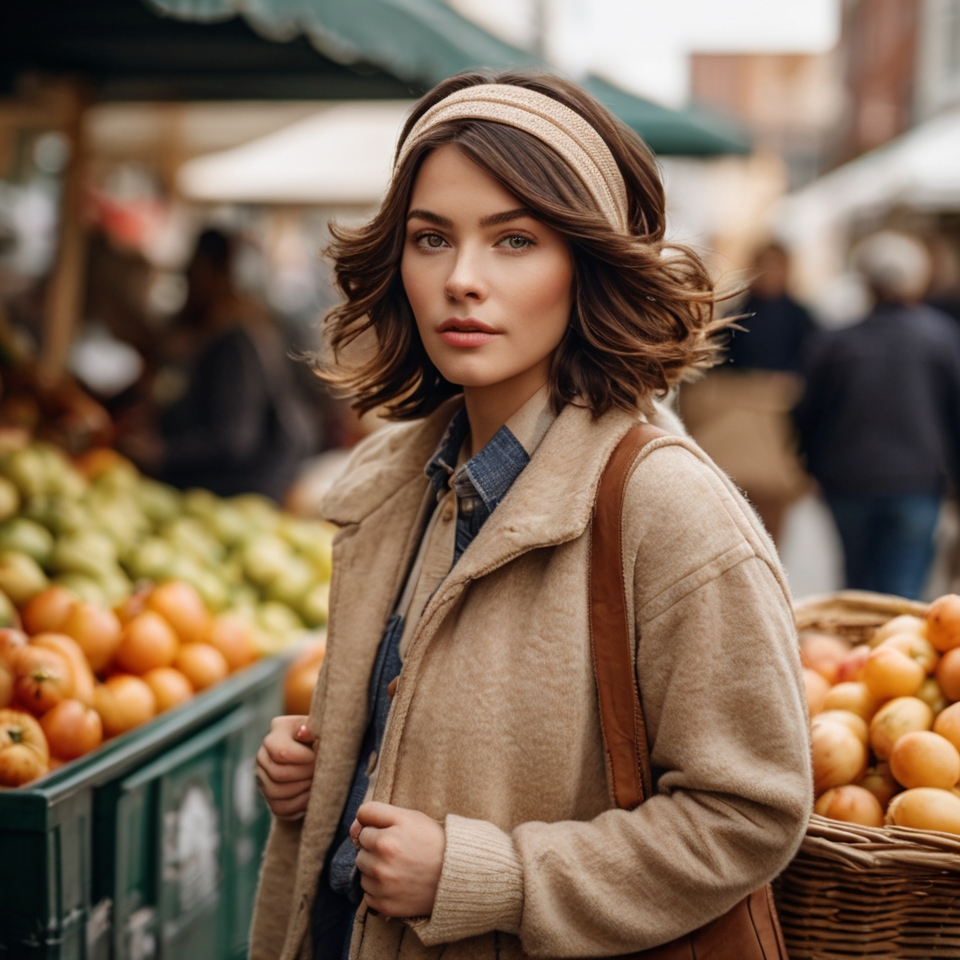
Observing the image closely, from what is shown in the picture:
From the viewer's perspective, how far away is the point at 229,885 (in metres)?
3.11

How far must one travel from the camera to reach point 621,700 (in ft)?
4.81

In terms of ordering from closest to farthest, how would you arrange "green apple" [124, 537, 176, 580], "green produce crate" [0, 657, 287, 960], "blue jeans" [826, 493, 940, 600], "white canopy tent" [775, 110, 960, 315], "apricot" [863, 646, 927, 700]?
"apricot" [863, 646, 927, 700] < "green produce crate" [0, 657, 287, 960] < "green apple" [124, 537, 176, 580] < "blue jeans" [826, 493, 940, 600] < "white canopy tent" [775, 110, 960, 315]

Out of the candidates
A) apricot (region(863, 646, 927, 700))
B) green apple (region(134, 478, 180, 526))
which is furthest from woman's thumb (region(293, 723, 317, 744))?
green apple (region(134, 478, 180, 526))

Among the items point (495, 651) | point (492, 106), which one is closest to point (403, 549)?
point (495, 651)

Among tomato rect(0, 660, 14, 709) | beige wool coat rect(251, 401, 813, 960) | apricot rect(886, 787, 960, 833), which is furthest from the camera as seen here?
tomato rect(0, 660, 14, 709)

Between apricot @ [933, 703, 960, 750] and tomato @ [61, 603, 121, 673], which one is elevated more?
apricot @ [933, 703, 960, 750]

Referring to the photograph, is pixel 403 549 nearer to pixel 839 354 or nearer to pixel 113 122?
pixel 839 354

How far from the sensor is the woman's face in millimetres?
1560

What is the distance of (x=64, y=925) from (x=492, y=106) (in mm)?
1792

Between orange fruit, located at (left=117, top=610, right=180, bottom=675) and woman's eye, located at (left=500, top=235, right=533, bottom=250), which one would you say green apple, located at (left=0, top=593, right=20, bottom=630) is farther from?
woman's eye, located at (left=500, top=235, right=533, bottom=250)

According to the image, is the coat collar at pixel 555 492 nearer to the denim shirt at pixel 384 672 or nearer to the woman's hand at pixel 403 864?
the denim shirt at pixel 384 672

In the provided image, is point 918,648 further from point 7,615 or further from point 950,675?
point 7,615

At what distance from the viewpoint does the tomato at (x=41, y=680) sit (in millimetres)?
2498

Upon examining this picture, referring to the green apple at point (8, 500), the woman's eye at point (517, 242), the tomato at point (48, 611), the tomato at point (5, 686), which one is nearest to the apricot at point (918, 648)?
the woman's eye at point (517, 242)
